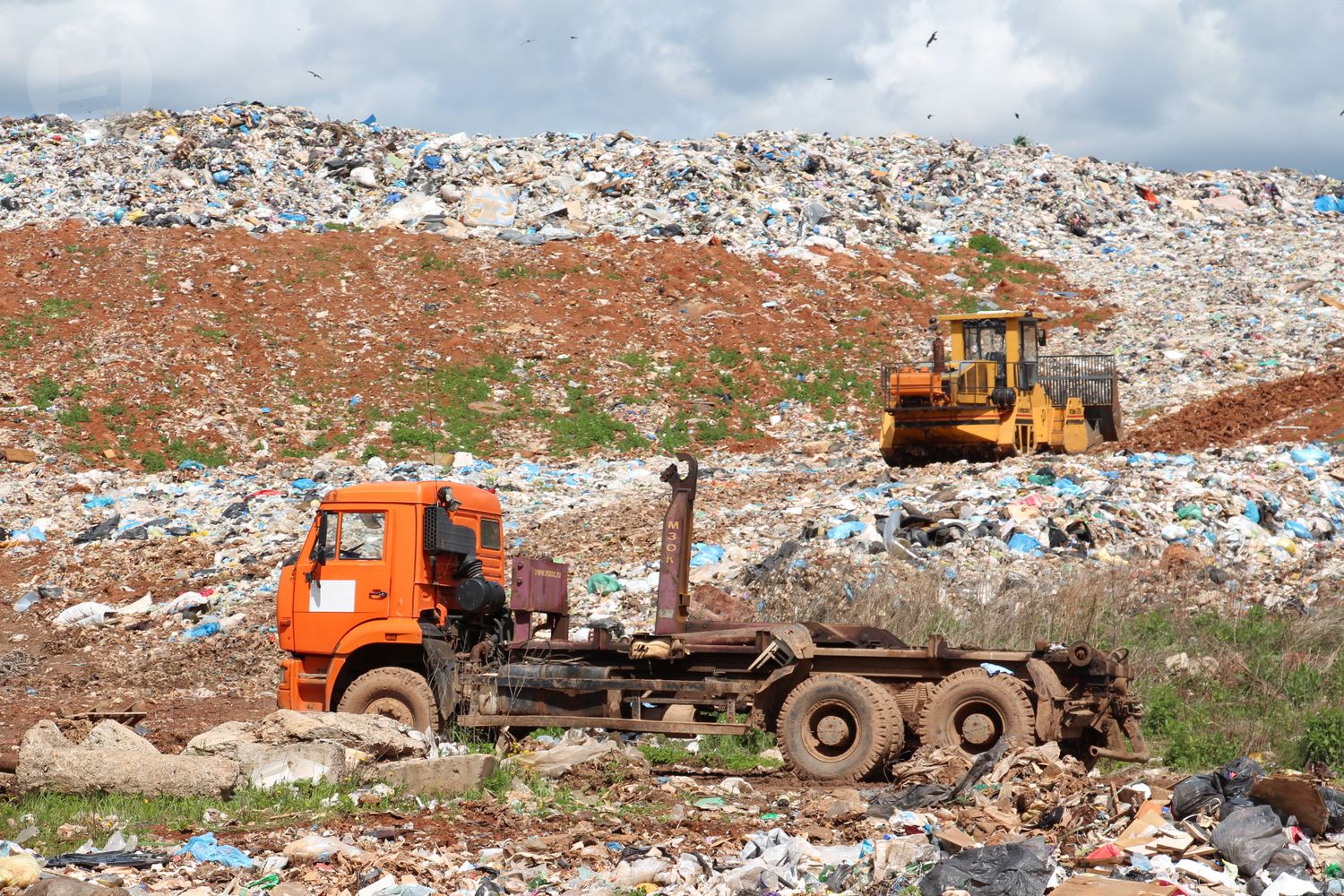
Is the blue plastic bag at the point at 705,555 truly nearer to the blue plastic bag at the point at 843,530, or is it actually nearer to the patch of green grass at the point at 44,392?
the blue plastic bag at the point at 843,530

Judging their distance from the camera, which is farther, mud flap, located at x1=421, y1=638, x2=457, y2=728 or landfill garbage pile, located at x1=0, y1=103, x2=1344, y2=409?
landfill garbage pile, located at x1=0, y1=103, x2=1344, y2=409

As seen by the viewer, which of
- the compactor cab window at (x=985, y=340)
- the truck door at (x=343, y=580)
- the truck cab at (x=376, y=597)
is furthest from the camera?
the compactor cab window at (x=985, y=340)

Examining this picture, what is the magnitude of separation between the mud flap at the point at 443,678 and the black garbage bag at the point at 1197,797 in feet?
15.0

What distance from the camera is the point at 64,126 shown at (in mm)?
33438

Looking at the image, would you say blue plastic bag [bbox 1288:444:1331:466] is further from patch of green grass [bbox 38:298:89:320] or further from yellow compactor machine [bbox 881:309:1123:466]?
patch of green grass [bbox 38:298:89:320]

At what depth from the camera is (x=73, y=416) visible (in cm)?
2214

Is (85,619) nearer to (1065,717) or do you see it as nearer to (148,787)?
(148,787)

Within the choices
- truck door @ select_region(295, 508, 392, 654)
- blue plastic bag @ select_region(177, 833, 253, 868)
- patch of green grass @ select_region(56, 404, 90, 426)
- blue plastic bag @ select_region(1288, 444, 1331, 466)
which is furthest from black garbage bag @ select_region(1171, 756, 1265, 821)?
patch of green grass @ select_region(56, 404, 90, 426)

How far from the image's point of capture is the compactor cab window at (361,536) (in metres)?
9.34

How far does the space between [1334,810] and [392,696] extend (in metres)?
5.57

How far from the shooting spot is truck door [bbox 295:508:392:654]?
9289mm

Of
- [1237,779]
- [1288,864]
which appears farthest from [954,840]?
[1237,779]

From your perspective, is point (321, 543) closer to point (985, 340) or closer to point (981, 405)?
point (981, 405)

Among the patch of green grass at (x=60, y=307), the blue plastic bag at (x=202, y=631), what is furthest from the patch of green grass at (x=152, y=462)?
the blue plastic bag at (x=202, y=631)
